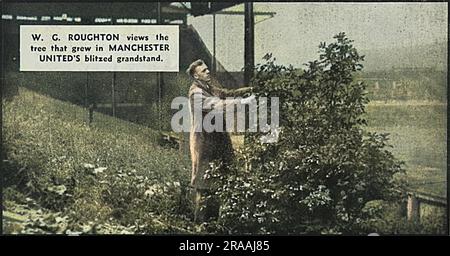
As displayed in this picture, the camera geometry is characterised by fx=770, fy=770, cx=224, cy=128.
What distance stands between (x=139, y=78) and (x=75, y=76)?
43 cm

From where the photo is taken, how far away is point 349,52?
5.16 m

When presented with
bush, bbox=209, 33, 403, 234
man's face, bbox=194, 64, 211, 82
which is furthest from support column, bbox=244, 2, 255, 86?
man's face, bbox=194, 64, 211, 82

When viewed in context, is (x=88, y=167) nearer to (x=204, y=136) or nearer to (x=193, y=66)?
(x=204, y=136)

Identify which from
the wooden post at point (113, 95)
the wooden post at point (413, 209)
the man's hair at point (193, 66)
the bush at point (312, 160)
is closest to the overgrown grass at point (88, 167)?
the wooden post at point (113, 95)

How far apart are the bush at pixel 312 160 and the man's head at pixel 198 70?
0.34 m

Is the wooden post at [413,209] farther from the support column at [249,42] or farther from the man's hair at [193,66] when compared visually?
the man's hair at [193,66]

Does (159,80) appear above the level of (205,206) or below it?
above

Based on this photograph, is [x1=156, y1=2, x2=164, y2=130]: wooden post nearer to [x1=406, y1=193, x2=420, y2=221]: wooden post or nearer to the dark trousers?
the dark trousers

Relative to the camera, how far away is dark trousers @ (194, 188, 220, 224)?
205 inches

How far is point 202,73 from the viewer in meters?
5.14
